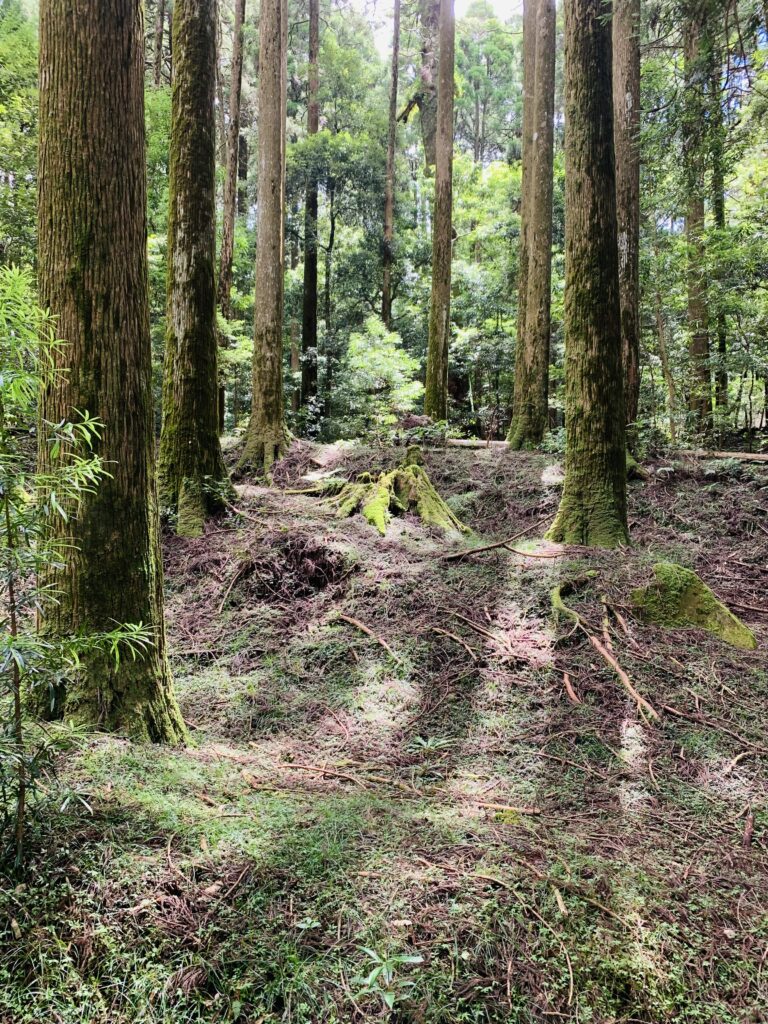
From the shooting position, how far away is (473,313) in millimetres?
19625

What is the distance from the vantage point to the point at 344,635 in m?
4.91

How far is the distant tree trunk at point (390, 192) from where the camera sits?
1858 cm

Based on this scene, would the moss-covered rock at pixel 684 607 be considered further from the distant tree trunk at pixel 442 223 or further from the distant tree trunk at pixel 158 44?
the distant tree trunk at pixel 158 44

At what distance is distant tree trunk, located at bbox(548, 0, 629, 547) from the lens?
230 inches

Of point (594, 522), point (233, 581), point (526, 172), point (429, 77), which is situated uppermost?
Answer: point (429, 77)

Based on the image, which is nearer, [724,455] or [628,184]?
[628,184]

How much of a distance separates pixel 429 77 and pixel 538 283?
11984 mm

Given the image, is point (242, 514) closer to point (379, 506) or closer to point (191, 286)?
point (379, 506)

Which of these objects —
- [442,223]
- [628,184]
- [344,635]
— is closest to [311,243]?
Answer: [442,223]

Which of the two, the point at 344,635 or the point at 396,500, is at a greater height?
the point at 396,500

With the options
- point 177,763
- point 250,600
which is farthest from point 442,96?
point 177,763

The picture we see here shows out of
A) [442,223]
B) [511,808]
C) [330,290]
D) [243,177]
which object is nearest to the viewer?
[511,808]

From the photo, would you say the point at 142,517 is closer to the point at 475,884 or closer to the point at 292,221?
the point at 475,884

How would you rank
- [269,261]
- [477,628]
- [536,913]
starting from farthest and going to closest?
[269,261] < [477,628] < [536,913]
